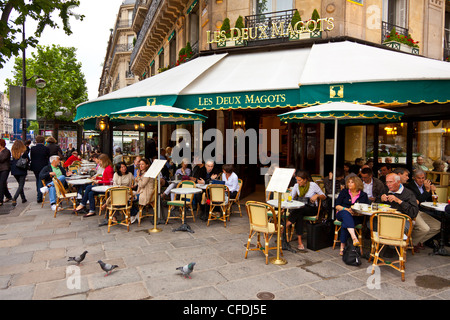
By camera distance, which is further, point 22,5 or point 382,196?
point 22,5

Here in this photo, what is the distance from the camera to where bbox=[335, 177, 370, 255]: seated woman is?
5.05 m

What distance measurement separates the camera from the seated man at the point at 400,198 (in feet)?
15.9

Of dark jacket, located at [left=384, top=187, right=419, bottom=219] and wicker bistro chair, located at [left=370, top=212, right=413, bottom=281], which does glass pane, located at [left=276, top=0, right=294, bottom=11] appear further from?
wicker bistro chair, located at [left=370, top=212, right=413, bottom=281]

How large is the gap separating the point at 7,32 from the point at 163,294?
5155 millimetres

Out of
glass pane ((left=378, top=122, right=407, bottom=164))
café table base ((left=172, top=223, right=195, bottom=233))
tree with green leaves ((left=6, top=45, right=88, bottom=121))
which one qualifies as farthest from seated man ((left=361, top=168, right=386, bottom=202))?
tree with green leaves ((left=6, top=45, right=88, bottom=121))

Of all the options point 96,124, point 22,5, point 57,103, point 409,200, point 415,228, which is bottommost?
point 415,228

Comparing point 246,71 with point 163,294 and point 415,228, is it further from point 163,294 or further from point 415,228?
point 163,294

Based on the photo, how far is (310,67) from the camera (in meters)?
6.92

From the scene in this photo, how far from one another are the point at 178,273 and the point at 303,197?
2771 mm

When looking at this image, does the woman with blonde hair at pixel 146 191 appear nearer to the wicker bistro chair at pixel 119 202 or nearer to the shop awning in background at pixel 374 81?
the wicker bistro chair at pixel 119 202

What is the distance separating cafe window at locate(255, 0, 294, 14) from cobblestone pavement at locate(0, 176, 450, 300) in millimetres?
6941

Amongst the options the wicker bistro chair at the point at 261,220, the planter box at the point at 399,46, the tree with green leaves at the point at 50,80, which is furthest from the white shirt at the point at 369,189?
the tree with green leaves at the point at 50,80

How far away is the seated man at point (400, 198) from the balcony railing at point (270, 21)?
18.1 ft
